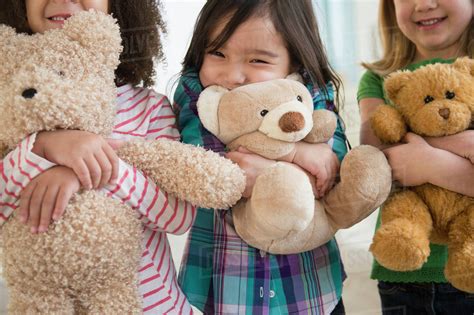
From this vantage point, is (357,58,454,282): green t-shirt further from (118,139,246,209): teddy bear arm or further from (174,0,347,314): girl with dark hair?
(118,139,246,209): teddy bear arm

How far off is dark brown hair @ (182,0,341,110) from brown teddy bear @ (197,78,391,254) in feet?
0.21

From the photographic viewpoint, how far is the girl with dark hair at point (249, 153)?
2.28ft

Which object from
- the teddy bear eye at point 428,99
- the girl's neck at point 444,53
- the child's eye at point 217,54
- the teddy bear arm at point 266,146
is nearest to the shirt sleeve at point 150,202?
the teddy bear arm at point 266,146

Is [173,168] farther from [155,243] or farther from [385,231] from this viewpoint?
[385,231]

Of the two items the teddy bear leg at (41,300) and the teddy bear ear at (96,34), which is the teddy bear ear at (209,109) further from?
the teddy bear leg at (41,300)

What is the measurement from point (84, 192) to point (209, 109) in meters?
0.19

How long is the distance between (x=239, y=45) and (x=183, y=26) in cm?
10

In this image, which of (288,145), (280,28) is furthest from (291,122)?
(280,28)

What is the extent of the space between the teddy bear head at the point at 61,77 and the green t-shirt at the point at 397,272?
0.39 meters

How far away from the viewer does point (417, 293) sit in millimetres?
851

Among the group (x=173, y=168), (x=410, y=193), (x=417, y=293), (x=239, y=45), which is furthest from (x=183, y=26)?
(x=417, y=293)

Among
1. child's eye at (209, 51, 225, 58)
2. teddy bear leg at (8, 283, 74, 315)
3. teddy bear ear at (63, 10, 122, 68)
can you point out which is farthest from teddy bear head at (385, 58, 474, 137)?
teddy bear leg at (8, 283, 74, 315)

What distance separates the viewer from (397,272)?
0.83 metres

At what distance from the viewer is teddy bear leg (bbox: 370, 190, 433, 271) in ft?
2.05
